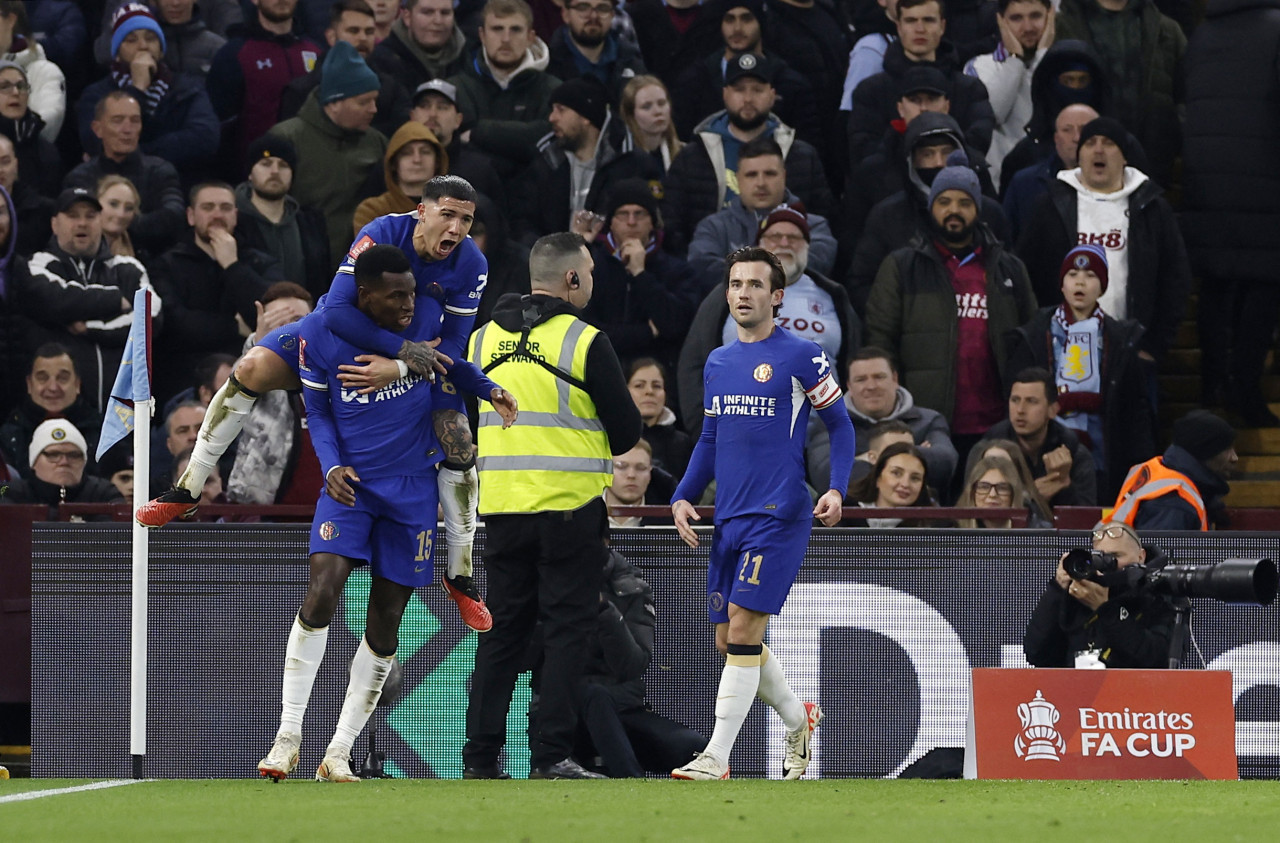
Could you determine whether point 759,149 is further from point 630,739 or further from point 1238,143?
point 630,739

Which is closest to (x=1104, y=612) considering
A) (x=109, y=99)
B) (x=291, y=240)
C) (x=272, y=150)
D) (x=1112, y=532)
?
(x=1112, y=532)

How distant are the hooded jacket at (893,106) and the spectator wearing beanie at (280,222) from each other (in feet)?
12.3

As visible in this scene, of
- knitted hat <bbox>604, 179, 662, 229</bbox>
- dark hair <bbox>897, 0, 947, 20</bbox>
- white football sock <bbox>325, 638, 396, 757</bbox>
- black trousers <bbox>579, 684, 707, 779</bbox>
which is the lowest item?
black trousers <bbox>579, 684, 707, 779</bbox>

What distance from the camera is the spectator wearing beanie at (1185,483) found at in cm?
1021

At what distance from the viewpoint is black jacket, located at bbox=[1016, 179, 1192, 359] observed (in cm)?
1256

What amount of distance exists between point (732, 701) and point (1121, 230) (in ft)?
18.5

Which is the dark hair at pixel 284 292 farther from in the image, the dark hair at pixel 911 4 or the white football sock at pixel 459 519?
the dark hair at pixel 911 4

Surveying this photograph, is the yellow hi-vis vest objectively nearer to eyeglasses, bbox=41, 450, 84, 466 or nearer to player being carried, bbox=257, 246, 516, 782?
player being carried, bbox=257, 246, 516, 782

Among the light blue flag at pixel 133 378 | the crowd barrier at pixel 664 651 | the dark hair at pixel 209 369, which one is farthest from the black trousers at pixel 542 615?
the dark hair at pixel 209 369

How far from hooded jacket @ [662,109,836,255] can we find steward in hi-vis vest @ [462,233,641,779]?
14.2 feet

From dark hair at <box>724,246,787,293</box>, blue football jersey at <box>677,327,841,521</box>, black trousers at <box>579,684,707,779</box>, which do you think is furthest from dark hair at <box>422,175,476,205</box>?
black trousers at <box>579,684,707,779</box>

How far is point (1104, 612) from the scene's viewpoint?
8719 millimetres

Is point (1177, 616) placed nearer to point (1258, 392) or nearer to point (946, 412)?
point (946, 412)

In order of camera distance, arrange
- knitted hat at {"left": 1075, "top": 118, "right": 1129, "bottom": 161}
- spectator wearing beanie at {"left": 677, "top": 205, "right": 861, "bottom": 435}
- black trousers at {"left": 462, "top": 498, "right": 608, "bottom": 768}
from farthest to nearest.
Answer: knitted hat at {"left": 1075, "top": 118, "right": 1129, "bottom": 161} → spectator wearing beanie at {"left": 677, "top": 205, "right": 861, "bottom": 435} → black trousers at {"left": 462, "top": 498, "right": 608, "bottom": 768}
